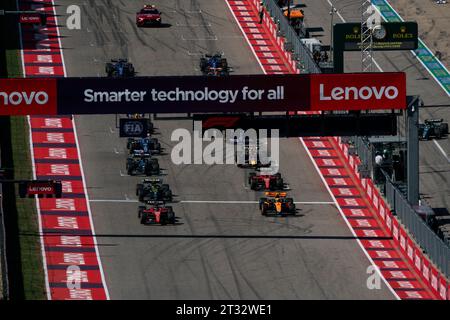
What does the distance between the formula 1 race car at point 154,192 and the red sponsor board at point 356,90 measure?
1039 cm

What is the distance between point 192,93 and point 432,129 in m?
23.7

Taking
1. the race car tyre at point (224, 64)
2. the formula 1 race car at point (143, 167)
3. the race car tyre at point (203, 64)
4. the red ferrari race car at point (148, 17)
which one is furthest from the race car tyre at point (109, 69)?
the formula 1 race car at point (143, 167)

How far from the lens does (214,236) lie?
7994 cm

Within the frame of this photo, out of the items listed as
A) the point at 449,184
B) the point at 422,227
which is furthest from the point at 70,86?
the point at 449,184

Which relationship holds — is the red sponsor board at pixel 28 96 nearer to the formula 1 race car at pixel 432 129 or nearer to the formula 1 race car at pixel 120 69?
the formula 1 race car at pixel 120 69

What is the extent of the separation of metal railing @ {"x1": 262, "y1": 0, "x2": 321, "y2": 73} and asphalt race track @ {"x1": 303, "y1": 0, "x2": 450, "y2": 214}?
340cm

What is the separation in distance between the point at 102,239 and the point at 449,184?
21064 millimetres

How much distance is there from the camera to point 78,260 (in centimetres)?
7588

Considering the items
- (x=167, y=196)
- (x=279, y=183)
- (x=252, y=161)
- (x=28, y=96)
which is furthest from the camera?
(x=252, y=161)

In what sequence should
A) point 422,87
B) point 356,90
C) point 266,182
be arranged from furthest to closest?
point 422,87 < point 266,182 < point 356,90

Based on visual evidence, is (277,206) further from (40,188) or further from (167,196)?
(40,188)

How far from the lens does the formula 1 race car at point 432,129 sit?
9638 centimetres

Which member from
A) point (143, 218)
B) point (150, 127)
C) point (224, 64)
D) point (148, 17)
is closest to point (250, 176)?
point (143, 218)
